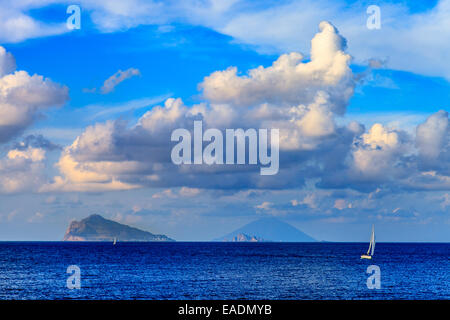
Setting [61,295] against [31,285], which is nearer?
[61,295]

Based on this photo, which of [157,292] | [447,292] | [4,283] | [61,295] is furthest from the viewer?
[4,283]

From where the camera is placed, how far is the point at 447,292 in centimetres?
8950

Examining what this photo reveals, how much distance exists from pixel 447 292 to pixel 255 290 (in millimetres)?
33479
